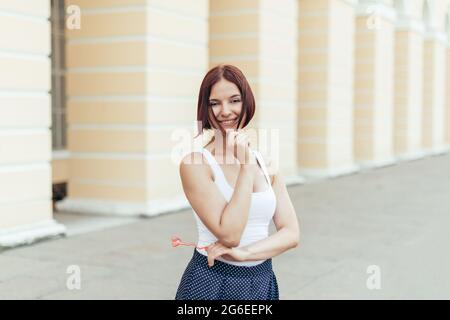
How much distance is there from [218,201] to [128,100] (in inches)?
310

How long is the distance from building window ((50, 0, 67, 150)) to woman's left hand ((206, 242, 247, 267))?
381 inches

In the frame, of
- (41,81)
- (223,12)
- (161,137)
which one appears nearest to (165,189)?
(161,137)

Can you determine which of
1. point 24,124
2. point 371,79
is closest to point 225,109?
point 24,124

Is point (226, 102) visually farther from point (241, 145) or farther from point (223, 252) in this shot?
point (223, 252)

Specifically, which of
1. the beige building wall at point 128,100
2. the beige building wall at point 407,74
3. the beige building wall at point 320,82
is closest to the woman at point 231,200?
the beige building wall at point 128,100

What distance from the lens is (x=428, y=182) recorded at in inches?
622

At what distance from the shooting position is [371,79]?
63.4 ft

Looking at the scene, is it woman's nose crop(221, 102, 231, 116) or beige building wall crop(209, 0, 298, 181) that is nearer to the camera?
woman's nose crop(221, 102, 231, 116)

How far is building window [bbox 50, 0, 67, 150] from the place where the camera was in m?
11.7

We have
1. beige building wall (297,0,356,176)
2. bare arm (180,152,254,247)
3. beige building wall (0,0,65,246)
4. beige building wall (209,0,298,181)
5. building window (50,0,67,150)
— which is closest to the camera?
bare arm (180,152,254,247)

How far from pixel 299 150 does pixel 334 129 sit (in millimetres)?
982

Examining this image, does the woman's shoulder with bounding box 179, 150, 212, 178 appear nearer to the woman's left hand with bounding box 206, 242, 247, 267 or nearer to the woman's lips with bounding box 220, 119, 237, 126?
Result: the woman's lips with bounding box 220, 119, 237, 126

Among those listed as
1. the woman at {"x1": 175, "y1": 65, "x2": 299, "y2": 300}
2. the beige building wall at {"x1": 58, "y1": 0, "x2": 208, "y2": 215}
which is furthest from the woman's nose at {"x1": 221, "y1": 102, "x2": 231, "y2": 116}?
the beige building wall at {"x1": 58, "y1": 0, "x2": 208, "y2": 215}

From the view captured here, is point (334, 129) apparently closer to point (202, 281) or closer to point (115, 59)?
point (115, 59)
